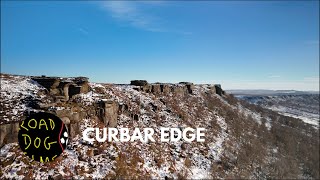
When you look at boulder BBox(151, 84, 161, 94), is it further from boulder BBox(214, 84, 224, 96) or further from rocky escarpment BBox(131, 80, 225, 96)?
boulder BBox(214, 84, 224, 96)

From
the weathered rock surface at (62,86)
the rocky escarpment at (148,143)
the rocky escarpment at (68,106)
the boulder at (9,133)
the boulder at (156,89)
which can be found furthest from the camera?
the boulder at (156,89)

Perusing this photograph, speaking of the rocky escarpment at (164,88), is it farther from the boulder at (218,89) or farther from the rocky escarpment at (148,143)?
the boulder at (218,89)

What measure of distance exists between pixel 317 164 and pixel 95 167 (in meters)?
34.7

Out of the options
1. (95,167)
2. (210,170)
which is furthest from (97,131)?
(210,170)

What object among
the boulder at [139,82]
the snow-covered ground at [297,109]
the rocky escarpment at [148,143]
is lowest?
the snow-covered ground at [297,109]

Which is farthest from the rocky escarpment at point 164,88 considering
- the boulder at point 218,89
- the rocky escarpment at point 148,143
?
the boulder at point 218,89

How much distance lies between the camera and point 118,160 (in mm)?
24609

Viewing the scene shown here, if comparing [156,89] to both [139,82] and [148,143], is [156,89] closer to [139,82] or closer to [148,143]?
[139,82]

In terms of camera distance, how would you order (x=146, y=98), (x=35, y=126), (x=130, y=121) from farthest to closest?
(x=146, y=98) < (x=130, y=121) < (x=35, y=126)

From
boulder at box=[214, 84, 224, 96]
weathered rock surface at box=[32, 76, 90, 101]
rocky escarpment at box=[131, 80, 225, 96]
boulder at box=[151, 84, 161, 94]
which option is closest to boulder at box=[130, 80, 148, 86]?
rocky escarpment at box=[131, 80, 225, 96]

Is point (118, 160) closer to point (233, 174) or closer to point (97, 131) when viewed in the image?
point (97, 131)

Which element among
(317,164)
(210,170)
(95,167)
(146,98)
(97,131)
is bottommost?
(317,164)

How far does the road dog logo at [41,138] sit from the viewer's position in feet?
65.6

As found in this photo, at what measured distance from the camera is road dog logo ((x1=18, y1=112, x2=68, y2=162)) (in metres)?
20.0
